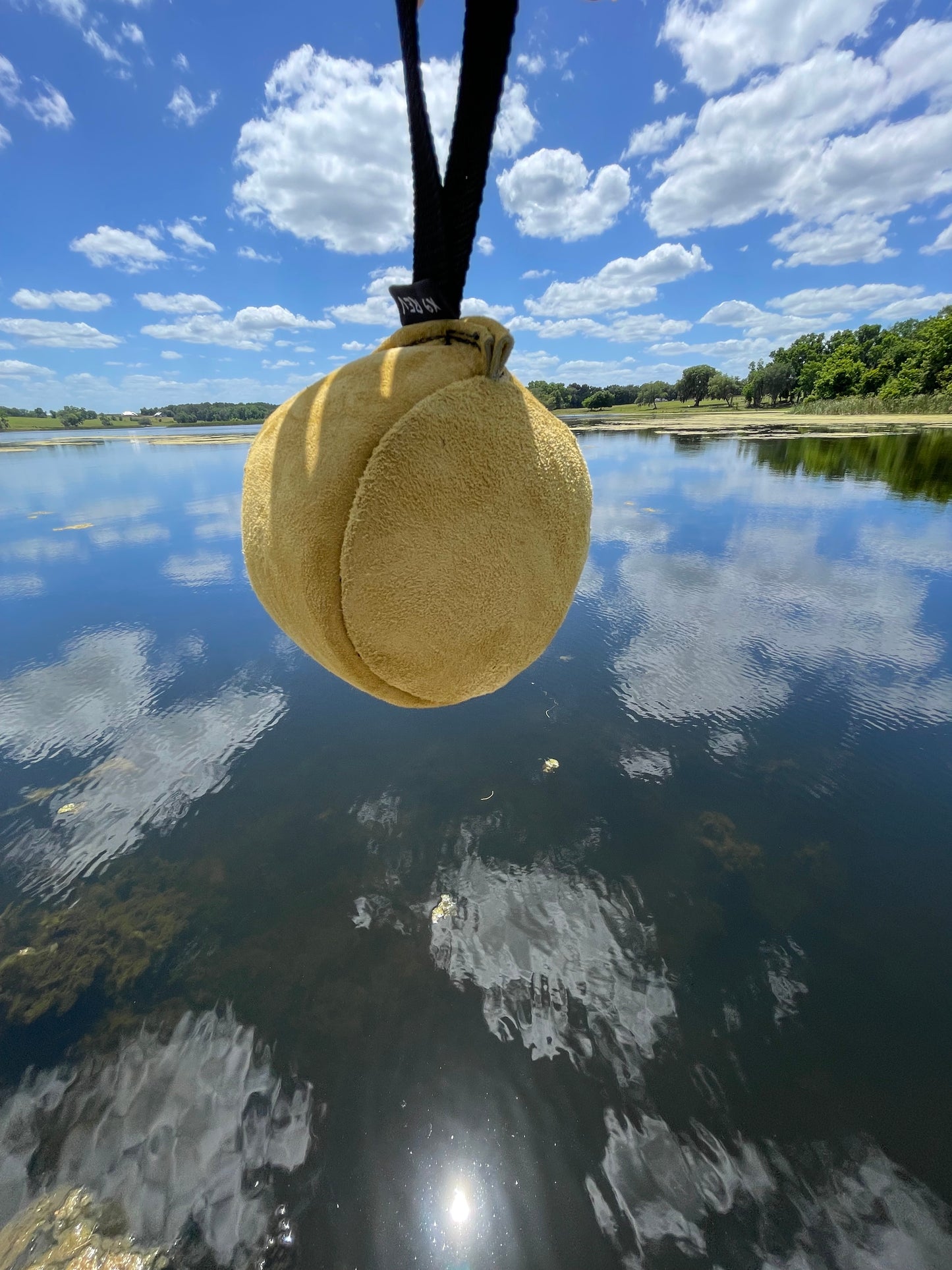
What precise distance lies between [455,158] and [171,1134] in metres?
3.83

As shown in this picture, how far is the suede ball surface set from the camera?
0.65 metres

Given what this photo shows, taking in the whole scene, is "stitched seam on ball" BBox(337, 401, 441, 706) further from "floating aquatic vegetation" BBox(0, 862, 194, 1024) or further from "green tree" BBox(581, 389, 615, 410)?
"green tree" BBox(581, 389, 615, 410)

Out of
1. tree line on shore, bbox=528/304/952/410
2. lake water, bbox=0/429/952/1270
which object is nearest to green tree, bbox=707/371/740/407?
tree line on shore, bbox=528/304/952/410

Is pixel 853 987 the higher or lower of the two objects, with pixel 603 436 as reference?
lower

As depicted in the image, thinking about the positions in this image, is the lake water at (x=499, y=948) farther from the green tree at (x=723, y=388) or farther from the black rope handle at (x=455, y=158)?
the green tree at (x=723, y=388)

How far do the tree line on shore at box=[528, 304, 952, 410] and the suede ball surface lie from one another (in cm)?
3021

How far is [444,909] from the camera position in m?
3.36

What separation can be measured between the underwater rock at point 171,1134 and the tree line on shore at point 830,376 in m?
30.1

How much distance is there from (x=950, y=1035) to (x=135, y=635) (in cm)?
848

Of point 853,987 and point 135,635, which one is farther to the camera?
point 135,635

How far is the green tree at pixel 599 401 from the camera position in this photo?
201ft

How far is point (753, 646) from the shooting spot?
20.1 ft

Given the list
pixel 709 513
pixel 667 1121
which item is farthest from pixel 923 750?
pixel 709 513

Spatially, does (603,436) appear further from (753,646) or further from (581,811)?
(581,811)
